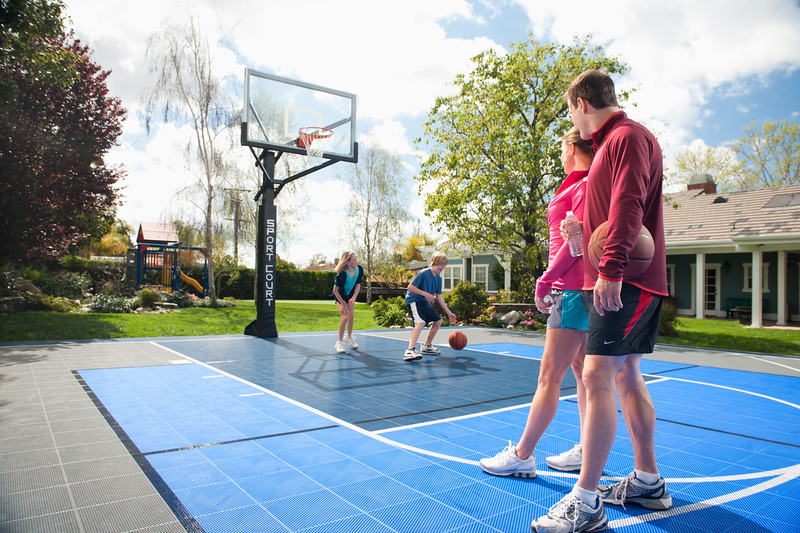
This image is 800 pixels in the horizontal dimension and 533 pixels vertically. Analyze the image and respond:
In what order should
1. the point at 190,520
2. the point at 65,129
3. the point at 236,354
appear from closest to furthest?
the point at 190,520 < the point at 236,354 < the point at 65,129

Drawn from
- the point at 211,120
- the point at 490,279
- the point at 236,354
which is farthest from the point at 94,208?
the point at 490,279

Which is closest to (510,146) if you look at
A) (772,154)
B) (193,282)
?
(193,282)

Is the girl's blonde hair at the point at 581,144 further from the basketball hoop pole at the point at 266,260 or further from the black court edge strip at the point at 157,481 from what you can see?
the basketball hoop pole at the point at 266,260

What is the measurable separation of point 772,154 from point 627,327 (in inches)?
1373

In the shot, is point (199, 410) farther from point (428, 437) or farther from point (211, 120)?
→ point (211, 120)

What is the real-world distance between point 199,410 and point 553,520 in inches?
134

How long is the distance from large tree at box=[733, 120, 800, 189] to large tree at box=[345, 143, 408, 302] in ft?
68.9

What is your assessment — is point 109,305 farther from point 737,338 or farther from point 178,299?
point 737,338

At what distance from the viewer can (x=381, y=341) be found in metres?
10.4

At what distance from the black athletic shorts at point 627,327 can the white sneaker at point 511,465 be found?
102 centimetres

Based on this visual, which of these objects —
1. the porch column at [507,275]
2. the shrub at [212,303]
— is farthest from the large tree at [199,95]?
the porch column at [507,275]

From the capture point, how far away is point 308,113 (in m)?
11.3

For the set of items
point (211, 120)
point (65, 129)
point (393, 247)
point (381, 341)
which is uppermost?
point (211, 120)

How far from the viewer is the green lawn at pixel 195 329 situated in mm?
10680
